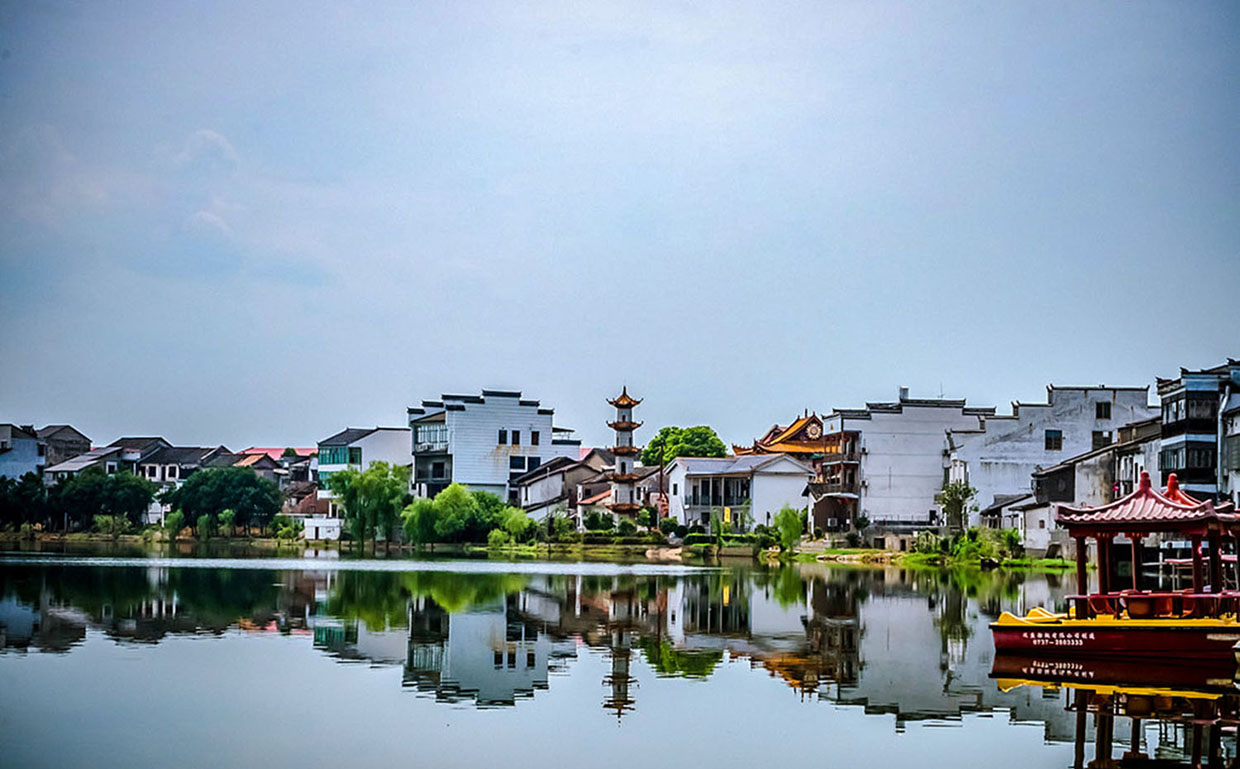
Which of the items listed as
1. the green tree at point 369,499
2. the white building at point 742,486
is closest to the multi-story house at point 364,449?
the green tree at point 369,499

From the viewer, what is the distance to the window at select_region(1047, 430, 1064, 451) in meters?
69.1

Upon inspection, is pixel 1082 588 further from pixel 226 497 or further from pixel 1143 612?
pixel 226 497

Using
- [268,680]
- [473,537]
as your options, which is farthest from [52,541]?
[268,680]

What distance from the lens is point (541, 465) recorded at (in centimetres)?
9288

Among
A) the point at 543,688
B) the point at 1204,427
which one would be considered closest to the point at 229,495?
the point at 1204,427

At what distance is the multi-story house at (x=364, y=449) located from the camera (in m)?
99.2

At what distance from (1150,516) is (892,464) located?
2105 inches

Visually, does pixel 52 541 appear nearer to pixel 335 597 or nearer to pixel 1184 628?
pixel 335 597

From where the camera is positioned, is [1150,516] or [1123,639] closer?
[1123,639]

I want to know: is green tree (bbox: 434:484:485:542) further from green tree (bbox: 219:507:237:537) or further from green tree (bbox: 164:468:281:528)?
green tree (bbox: 219:507:237:537)

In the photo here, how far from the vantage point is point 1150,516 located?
23375mm

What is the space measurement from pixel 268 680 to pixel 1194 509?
46.3 ft

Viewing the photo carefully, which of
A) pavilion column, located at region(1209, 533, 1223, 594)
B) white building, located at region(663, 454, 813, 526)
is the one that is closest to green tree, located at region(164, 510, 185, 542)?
white building, located at region(663, 454, 813, 526)

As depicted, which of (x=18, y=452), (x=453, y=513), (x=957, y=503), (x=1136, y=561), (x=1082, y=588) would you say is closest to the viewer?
(x=1082, y=588)
